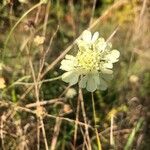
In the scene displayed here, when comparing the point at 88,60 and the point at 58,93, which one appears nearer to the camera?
the point at 88,60

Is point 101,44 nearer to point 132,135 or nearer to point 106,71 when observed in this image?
point 106,71

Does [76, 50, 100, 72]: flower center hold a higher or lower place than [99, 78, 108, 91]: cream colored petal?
higher

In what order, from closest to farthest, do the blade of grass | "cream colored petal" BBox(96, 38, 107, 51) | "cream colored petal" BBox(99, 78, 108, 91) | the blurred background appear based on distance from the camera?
1. "cream colored petal" BBox(99, 78, 108, 91)
2. "cream colored petal" BBox(96, 38, 107, 51)
3. the blade of grass
4. the blurred background

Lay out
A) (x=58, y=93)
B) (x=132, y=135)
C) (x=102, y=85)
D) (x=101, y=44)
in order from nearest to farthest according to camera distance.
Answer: (x=102, y=85), (x=101, y=44), (x=132, y=135), (x=58, y=93)

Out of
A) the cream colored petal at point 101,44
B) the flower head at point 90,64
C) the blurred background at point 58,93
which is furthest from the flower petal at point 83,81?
the blurred background at point 58,93

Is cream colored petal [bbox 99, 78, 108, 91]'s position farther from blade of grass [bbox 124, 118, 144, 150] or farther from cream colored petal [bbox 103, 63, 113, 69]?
blade of grass [bbox 124, 118, 144, 150]

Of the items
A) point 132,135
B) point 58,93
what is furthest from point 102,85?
point 58,93

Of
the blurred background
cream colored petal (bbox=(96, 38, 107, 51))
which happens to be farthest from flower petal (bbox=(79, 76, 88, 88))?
the blurred background
